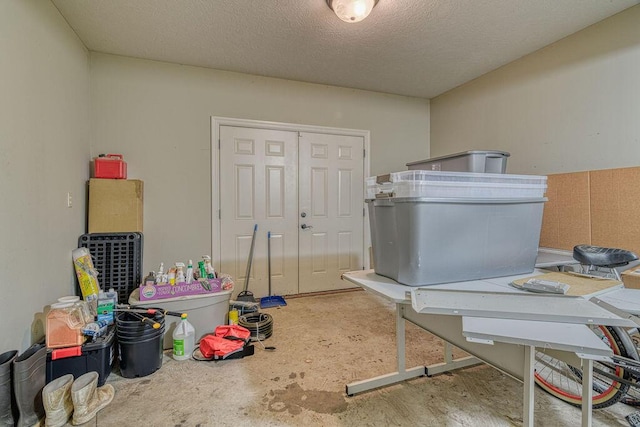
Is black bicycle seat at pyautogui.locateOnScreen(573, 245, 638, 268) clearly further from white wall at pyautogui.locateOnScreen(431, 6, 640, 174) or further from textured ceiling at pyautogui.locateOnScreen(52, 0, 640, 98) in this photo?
textured ceiling at pyautogui.locateOnScreen(52, 0, 640, 98)

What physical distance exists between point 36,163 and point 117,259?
1.02 meters

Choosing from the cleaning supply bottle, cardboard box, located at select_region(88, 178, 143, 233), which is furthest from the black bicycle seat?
cardboard box, located at select_region(88, 178, 143, 233)

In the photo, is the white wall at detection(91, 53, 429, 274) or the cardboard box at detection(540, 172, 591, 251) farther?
the white wall at detection(91, 53, 429, 274)

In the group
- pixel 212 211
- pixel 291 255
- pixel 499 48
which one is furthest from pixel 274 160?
pixel 499 48

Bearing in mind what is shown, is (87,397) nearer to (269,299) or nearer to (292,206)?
(269,299)

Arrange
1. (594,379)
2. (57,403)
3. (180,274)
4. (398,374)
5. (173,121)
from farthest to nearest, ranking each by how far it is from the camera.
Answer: (173,121) → (180,274) → (398,374) → (594,379) → (57,403)

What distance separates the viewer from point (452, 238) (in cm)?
139

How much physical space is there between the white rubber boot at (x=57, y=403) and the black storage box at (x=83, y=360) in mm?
228

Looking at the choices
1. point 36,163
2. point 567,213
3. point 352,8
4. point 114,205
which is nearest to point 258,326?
point 114,205

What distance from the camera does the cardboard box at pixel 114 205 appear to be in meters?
2.76

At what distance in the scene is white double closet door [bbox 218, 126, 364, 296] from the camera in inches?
139

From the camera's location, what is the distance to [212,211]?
3.43 metres

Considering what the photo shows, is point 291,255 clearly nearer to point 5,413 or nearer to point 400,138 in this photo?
point 400,138

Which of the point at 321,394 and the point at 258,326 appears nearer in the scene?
the point at 321,394
